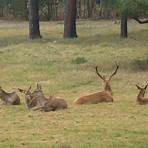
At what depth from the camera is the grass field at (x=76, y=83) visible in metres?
10.3

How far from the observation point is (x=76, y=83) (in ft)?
64.0

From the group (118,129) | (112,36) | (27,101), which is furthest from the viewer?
(112,36)

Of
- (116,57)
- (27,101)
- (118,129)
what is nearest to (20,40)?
(116,57)

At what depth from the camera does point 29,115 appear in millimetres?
13039

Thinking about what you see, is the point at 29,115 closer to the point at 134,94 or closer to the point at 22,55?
the point at 134,94

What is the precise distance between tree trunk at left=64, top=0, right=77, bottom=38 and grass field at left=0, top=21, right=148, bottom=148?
1049 millimetres

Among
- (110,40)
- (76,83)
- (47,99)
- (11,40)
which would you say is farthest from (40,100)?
(11,40)

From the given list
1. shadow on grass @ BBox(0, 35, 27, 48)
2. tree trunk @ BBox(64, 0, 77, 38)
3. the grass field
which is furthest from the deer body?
tree trunk @ BBox(64, 0, 77, 38)

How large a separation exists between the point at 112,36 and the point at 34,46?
542 cm

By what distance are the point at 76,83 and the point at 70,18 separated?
14.7 meters

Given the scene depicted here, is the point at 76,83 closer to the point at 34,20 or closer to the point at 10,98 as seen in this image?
the point at 10,98

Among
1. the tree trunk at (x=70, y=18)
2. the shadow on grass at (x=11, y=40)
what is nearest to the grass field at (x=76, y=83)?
the shadow on grass at (x=11, y=40)

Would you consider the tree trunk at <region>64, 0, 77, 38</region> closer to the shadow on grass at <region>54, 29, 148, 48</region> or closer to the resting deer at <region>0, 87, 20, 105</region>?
the shadow on grass at <region>54, 29, 148, 48</region>

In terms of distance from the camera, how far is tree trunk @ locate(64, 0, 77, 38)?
3316cm
